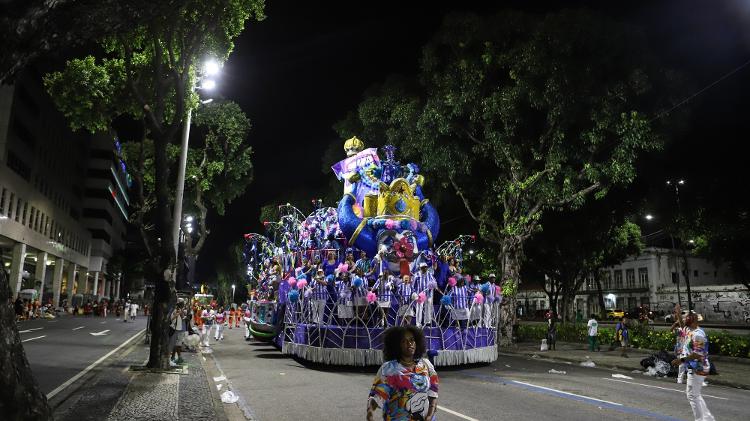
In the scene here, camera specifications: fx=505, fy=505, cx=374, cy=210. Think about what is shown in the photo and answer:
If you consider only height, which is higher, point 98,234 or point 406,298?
point 98,234

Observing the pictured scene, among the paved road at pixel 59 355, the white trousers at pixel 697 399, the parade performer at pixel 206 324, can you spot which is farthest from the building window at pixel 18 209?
the white trousers at pixel 697 399

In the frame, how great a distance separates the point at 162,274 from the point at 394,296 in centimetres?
617

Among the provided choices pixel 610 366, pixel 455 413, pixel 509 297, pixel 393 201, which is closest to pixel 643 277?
pixel 509 297

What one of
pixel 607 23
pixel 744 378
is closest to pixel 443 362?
pixel 744 378

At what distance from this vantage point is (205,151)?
1057 inches

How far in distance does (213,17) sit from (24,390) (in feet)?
31.5

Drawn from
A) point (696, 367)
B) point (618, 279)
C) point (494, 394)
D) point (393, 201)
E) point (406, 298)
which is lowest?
point (494, 394)

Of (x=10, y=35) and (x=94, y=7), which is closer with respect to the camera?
(x=10, y=35)

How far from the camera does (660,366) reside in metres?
15.2

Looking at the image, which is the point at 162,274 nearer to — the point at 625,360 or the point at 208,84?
the point at 208,84

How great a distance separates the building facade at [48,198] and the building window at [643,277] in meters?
59.5

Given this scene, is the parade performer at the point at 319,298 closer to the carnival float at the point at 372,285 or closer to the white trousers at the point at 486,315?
the carnival float at the point at 372,285

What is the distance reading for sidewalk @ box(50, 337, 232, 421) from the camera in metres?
7.26

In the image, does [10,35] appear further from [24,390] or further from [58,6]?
[24,390]
